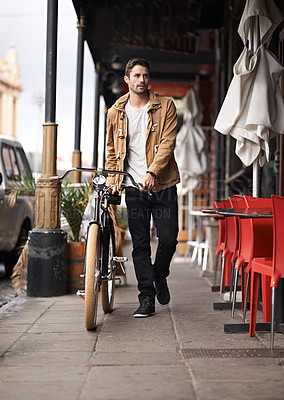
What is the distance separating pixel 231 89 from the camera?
5676 mm

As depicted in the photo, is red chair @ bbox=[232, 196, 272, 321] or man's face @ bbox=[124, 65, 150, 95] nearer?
red chair @ bbox=[232, 196, 272, 321]

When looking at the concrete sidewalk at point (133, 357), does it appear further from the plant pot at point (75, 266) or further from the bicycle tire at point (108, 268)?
the plant pot at point (75, 266)

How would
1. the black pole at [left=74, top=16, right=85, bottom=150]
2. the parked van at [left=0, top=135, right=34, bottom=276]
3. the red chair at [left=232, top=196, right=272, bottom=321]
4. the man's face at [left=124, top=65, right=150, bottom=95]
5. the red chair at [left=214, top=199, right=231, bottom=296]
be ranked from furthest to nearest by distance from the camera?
1. the black pole at [left=74, top=16, right=85, bottom=150]
2. the parked van at [left=0, top=135, right=34, bottom=276]
3. the red chair at [left=214, top=199, right=231, bottom=296]
4. the man's face at [left=124, top=65, right=150, bottom=95]
5. the red chair at [left=232, top=196, right=272, bottom=321]

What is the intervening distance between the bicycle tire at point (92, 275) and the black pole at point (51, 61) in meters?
2.30

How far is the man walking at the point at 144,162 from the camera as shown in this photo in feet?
15.9

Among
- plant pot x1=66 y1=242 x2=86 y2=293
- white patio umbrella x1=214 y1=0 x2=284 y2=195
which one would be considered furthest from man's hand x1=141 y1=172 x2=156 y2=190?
plant pot x1=66 y1=242 x2=86 y2=293

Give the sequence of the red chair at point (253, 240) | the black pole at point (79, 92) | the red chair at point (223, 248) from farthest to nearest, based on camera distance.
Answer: the black pole at point (79, 92), the red chair at point (223, 248), the red chair at point (253, 240)

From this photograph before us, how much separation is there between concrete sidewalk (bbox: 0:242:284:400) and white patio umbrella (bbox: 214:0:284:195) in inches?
60.2

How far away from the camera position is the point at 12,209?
784 centimetres

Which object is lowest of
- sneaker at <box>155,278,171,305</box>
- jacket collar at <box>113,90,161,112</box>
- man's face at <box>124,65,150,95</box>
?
sneaker at <box>155,278,171,305</box>

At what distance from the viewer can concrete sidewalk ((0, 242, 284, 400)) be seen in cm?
287

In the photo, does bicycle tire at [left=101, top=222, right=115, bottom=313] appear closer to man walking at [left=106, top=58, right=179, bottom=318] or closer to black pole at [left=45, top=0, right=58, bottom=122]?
man walking at [left=106, top=58, right=179, bottom=318]

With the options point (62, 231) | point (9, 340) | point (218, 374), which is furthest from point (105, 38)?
point (218, 374)

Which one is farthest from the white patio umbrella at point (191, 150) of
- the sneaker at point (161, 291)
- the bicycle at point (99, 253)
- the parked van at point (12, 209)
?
the bicycle at point (99, 253)
